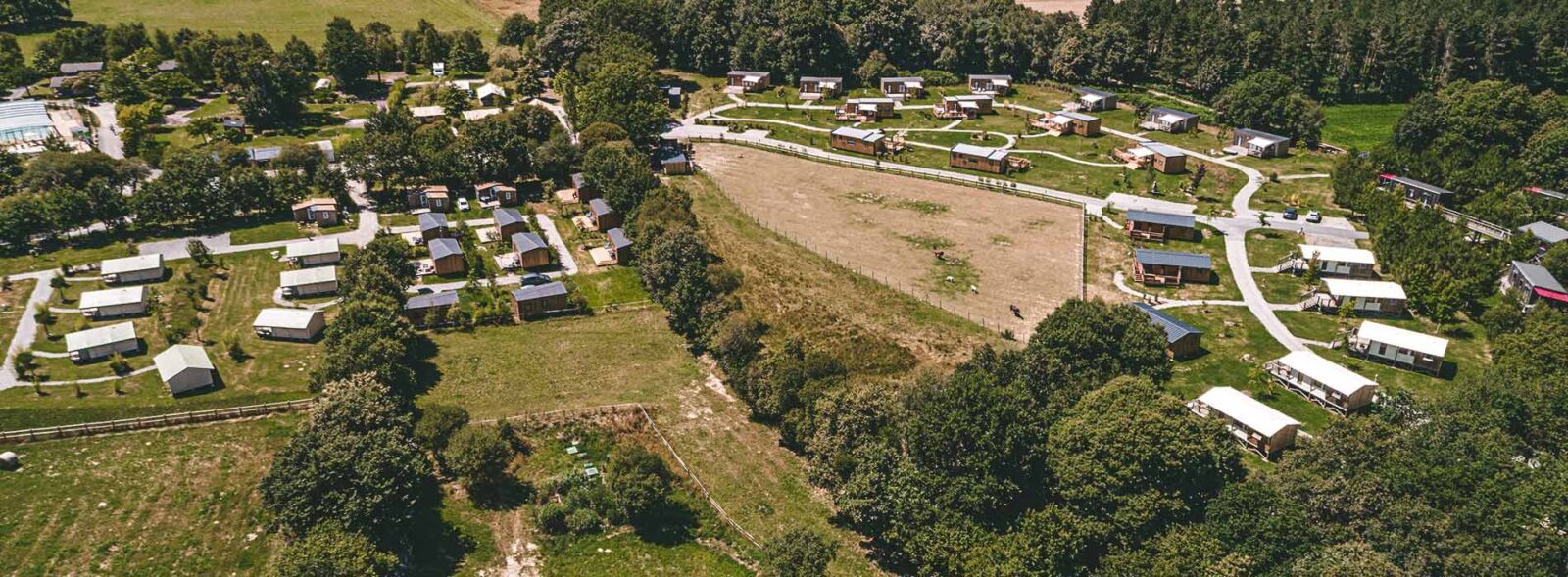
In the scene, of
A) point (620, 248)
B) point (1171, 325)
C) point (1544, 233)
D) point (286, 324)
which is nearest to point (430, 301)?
point (286, 324)

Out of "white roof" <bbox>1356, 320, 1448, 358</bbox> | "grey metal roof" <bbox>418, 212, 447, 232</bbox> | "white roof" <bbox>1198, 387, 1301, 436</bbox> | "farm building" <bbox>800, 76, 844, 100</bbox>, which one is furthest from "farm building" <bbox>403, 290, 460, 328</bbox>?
"farm building" <bbox>800, 76, 844, 100</bbox>

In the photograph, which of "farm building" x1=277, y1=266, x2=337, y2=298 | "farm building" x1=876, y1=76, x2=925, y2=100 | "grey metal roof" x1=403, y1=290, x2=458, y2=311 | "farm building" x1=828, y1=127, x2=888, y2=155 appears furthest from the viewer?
"farm building" x1=876, y1=76, x2=925, y2=100

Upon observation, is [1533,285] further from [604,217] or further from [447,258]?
[447,258]

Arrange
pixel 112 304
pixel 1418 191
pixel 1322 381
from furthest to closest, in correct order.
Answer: pixel 1418 191, pixel 112 304, pixel 1322 381

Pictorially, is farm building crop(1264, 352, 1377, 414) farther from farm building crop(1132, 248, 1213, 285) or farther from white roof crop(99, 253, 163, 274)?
white roof crop(99, 253, 163, 274)

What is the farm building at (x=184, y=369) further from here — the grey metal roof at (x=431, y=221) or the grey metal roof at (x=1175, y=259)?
the grey metal roof at (x=1175, y=259)
